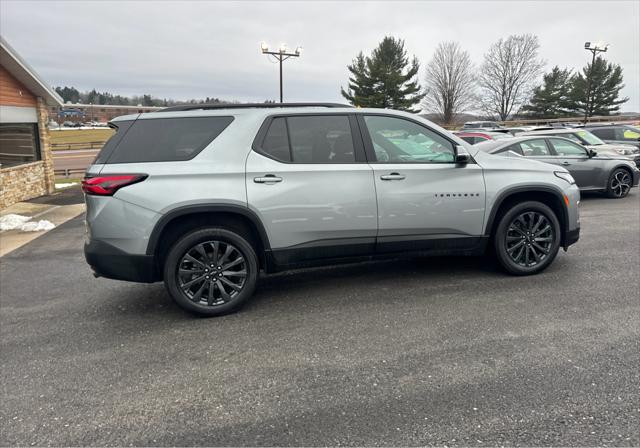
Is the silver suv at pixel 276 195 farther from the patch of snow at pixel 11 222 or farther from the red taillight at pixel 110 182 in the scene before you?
the patch of snow at pixel 11 222

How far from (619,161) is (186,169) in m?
10.1

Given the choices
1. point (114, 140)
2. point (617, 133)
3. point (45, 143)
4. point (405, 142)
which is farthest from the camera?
point (617, 133)

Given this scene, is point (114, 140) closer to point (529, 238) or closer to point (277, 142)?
point (277, 142)

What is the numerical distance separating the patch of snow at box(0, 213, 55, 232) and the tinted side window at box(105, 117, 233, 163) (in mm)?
6348

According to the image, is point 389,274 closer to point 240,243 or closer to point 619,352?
point 240,243

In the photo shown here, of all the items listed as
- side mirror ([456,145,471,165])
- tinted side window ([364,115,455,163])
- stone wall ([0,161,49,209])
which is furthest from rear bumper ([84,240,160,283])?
stone wall ([0,161,49,209])

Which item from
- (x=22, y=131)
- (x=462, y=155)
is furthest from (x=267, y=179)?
(x=22, y=131)

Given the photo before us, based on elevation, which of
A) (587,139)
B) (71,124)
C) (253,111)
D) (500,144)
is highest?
(71,124)

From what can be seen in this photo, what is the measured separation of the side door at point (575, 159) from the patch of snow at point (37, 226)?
34.9 ft

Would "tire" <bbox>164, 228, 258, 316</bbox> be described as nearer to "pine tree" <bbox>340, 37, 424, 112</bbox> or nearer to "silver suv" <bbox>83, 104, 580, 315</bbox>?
"silver suv" <bbox>83, 104, 580, 315</bbox>

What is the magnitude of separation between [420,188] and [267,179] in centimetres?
150

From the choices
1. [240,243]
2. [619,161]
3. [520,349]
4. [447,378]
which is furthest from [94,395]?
[619,161]

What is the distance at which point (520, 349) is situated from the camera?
3.34 meters

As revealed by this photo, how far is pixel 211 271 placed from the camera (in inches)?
161
